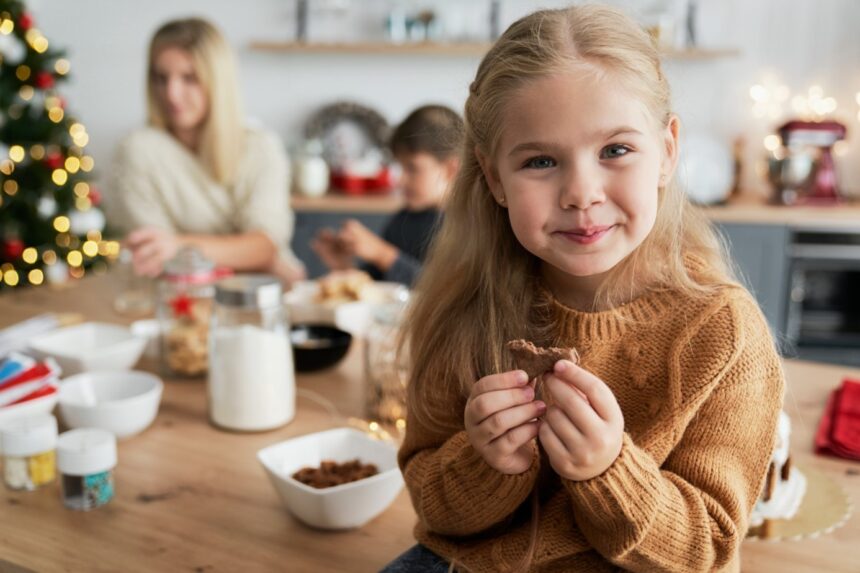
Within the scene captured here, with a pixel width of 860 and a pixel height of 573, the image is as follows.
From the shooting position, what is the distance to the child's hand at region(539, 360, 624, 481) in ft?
2.39

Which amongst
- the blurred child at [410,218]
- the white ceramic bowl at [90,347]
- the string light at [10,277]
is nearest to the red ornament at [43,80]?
the string light at [10,277]

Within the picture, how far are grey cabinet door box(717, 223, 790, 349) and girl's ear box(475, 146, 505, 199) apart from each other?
2607 millimetres

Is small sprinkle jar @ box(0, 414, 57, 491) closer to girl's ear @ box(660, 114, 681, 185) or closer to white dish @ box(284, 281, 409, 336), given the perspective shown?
white dish @ box(284, 281, 409, 336)

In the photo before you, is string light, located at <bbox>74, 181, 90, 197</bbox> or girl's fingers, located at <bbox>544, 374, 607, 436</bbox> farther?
string light, located at <bbox>74, 181, 90, 197</bbox>

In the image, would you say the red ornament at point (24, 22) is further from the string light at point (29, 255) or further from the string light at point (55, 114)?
the string light at point (29, 255)

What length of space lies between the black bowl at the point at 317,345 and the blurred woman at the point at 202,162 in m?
0.82

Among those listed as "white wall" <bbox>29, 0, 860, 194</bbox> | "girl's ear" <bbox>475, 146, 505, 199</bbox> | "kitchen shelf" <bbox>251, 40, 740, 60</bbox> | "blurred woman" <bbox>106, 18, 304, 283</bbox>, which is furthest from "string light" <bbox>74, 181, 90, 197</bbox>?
"girl's ear" <bbox>475, 146, 505, 199</bbox>

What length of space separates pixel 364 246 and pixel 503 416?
1.42m

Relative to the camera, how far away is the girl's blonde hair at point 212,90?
242cm

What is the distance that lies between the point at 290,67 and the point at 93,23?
1104mm

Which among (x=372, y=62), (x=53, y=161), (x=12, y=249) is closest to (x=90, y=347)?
(x=12, y=249)

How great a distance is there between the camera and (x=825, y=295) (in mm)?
3582

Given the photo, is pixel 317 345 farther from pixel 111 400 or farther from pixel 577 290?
pixel 577 290

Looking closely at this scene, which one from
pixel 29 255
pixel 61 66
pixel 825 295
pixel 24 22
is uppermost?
pixel 24 22
